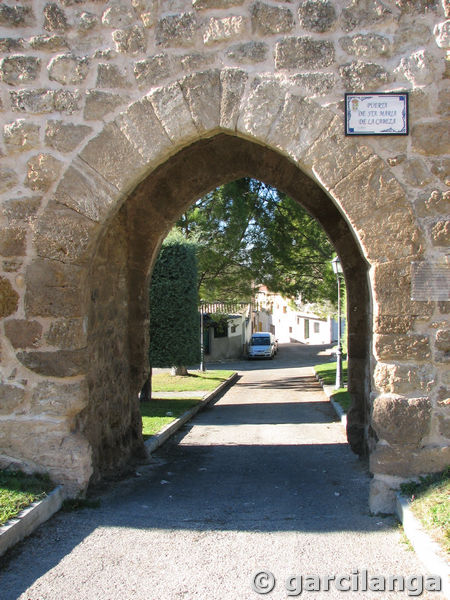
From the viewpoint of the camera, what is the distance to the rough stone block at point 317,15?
13.5 ft

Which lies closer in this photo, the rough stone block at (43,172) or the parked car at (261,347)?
the rough stone block at (43,172)

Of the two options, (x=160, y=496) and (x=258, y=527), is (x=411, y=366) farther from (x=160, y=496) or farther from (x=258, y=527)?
(x=160, y=496)

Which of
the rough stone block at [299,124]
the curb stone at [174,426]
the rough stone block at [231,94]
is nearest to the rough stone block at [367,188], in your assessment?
the rough stone block at [299,124]

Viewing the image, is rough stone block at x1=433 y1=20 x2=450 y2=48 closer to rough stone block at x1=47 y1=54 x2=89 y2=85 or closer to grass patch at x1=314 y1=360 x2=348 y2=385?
rough stone block at x1=47 y1=54 x2=89 y2=85

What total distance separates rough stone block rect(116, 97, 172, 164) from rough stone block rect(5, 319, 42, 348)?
1466 millimetres

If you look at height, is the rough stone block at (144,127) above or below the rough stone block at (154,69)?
below

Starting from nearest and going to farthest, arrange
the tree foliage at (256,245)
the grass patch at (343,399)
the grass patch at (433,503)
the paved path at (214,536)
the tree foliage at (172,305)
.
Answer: the paved path at (214,536) → the grass patch at (433,503) → the grass patch at (343,399) → the tree foliage at (172,305) → the tree foliage at (256,245)

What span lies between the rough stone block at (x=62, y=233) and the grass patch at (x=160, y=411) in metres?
3.77

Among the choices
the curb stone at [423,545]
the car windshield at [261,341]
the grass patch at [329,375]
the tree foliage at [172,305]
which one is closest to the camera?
the curb stone at [423,545]

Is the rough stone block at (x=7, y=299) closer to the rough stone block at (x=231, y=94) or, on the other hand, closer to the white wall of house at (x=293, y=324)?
the rough stone block at (x=231, y=94)

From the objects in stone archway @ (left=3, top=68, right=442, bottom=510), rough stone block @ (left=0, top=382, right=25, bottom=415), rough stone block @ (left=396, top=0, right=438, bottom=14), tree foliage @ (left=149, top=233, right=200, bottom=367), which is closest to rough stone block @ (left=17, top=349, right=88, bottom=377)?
stone archway @ (left=3, top=68, right=442, bottom=510)

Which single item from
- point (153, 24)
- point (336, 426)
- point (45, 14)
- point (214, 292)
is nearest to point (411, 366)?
point (153, 24)

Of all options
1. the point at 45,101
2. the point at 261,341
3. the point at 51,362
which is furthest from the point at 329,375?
the point at 45,101

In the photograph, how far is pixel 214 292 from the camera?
19688mm
